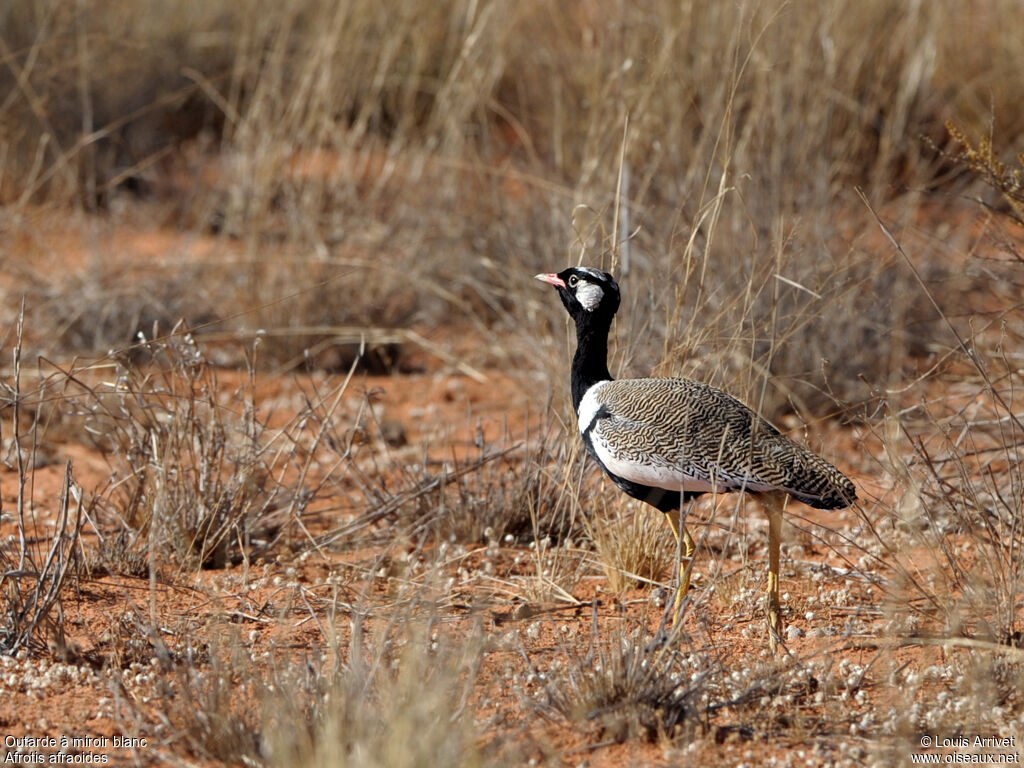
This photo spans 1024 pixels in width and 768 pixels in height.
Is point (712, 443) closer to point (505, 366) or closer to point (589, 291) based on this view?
point (589, 291)

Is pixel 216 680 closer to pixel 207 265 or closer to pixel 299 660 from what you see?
pixel 299 660

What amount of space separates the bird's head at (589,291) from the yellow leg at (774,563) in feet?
2.21

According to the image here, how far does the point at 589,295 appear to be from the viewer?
3.36 meters

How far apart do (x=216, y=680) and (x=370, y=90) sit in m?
4.45

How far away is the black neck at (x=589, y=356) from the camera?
338 cm

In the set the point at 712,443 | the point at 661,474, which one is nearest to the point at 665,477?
the point at 661,474

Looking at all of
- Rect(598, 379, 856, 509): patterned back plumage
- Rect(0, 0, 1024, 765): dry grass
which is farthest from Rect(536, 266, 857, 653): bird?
Rect(0, 0, 1024, 765): dry grass

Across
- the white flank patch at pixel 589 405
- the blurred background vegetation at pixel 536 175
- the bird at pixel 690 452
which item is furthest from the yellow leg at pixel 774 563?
the blurred background vegetation at pixel 536 175

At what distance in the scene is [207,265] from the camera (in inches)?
246

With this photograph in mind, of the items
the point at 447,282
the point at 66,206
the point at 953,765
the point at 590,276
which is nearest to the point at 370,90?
A: the point at 447,282

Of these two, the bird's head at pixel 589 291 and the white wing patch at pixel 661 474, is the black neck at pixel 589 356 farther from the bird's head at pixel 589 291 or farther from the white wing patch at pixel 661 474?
the white wing patch at pixel 661 474

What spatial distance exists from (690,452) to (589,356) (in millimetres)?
506

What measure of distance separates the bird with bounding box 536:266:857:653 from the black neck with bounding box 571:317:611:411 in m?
0.04

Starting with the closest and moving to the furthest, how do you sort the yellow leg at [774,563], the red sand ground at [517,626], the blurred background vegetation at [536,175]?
the red sand ground at [517,626] → the yellow leg at [774,563] → the blurred background vegetation at [536,175]
